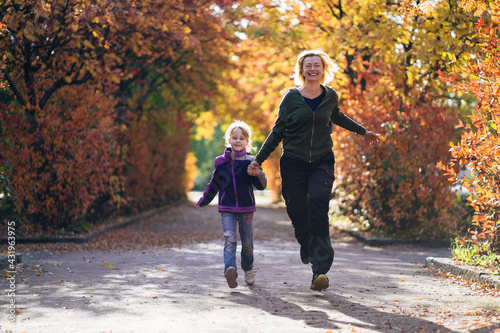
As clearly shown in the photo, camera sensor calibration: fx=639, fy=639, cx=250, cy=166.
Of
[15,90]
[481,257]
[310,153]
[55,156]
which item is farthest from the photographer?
[55,156]

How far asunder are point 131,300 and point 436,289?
123 inches

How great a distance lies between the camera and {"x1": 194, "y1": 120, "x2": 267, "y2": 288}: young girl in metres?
6.52

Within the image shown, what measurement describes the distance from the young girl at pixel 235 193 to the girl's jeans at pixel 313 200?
34 centimetres

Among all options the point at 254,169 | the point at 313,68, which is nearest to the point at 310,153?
the point at 254,169

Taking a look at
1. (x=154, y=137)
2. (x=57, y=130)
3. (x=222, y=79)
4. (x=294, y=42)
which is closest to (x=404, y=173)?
(x=294, y=42)

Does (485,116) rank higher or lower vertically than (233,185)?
higher

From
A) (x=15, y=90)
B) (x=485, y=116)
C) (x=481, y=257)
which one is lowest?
(x=481, y=257)

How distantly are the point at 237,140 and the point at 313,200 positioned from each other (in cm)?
105

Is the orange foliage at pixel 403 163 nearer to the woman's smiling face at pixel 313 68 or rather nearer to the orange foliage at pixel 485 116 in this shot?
the orange foliage at pixel 485 116

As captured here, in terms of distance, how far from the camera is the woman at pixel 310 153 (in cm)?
612

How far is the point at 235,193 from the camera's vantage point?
6.54 m

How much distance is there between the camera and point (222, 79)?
754 inches

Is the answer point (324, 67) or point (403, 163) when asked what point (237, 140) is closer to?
point (324, 67)

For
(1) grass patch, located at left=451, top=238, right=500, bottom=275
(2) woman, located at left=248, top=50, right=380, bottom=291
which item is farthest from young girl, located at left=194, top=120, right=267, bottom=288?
(1) grass patch, located at left=451, top=238, right=500, bottom=275
